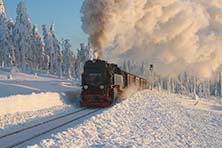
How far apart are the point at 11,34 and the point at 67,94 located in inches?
2535

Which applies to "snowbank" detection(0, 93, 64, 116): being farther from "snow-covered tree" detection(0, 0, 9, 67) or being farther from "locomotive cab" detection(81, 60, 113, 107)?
"snow-covered tree" detection(0, 0, 9, 67)

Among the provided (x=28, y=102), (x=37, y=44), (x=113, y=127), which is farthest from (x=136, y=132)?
(x=37, y=44)

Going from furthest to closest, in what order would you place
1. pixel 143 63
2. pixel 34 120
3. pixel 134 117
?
pixel 143 63
pixel 134 117
pixel 34 120

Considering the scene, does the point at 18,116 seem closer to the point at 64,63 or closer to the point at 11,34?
the point at 11,34

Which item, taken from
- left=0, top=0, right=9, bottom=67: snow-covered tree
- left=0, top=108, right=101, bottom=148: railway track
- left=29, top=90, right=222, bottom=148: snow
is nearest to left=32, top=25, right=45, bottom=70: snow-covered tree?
left=0, top=0, right=9, bottom=67: snow-covered tree

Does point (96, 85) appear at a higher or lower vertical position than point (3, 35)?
lower

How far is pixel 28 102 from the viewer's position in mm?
24688

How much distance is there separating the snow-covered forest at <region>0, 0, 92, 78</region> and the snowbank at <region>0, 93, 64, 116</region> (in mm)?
52963

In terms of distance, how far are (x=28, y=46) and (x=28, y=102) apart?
6745 cm

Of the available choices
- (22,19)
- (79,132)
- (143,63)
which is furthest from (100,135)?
(143,63)

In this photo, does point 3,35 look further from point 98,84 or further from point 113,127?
point 113,127

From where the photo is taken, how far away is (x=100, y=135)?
599 inches

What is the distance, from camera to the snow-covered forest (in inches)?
3179

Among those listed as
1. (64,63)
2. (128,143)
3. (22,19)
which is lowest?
(128,143)
